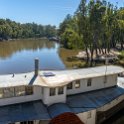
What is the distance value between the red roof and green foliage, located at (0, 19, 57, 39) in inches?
4250

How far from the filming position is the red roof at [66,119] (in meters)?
17.8

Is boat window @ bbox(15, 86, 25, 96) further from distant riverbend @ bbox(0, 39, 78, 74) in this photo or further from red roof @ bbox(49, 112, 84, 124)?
distant riverbend @ bbox(0, 39, 78, 74)

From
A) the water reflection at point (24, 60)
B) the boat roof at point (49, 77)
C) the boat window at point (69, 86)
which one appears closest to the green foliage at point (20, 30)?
the water reflection at point (24, 60)

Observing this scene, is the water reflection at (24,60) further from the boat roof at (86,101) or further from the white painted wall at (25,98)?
the white painted wall at (25,98)

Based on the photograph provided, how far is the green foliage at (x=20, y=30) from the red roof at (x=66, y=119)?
10794 cm

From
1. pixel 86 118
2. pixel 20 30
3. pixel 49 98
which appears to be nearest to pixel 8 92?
pixel 49 98

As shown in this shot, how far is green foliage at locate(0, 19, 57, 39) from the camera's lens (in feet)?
405

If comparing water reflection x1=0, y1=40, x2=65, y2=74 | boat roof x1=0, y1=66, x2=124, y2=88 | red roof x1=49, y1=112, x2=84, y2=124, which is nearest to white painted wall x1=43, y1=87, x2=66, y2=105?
boat roof x1=0, y1=66, x2=124, y2=88

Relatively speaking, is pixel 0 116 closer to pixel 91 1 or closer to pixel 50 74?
pixel 50 74

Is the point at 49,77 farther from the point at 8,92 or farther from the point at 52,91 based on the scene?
the point at 8,92

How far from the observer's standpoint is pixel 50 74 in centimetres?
2262

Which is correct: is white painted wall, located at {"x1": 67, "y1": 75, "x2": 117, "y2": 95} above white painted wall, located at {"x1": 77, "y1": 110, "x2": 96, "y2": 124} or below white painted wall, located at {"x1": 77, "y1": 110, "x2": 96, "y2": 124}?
above

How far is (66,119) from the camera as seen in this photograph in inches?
716

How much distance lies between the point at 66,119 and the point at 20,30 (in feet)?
435
